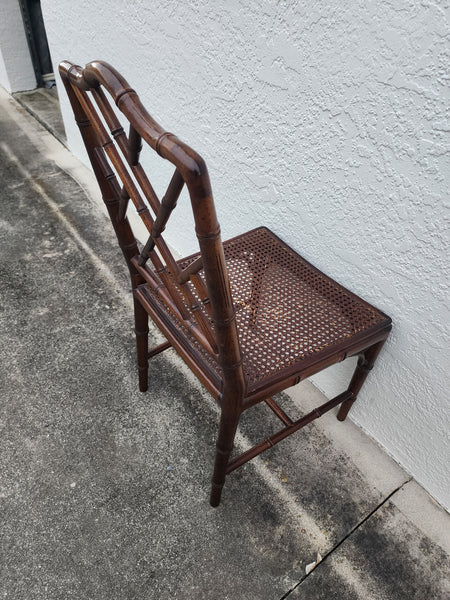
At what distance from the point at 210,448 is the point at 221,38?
1.48 m

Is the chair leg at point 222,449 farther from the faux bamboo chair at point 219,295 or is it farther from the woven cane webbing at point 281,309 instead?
the woven cane webbing at point 281,309

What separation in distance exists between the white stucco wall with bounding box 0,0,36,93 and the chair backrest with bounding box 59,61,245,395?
3.87 meters

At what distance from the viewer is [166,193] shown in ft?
2.32

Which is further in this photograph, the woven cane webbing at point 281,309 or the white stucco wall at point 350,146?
the woven cane webbing at point 281,309

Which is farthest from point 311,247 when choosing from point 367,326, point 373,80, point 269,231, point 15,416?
point 15,416

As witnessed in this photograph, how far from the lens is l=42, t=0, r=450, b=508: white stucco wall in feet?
3.35

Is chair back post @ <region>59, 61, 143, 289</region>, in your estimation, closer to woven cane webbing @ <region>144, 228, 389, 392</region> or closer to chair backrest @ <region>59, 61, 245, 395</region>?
chair backrest @ <region>59, 61, 245, 395</region>

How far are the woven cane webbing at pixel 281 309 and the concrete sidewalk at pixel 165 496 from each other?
600 mm

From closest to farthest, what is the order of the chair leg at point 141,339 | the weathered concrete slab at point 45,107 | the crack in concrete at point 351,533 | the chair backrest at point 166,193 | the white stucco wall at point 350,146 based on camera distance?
the chair backrest at point 166,193 → the white stucco wall at point 350,146 → the crack in concrete at point 351,533 → the chair leg at point 141,339 → the weathered concrete slab at point 45,107

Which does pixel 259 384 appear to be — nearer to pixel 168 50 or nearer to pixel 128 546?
pixel 128 546

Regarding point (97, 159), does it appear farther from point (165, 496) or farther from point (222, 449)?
point (165, 496)

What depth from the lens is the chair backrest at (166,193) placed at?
61 centimetres

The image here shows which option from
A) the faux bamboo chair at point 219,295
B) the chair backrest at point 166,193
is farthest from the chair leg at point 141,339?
the chair backrest at point 166,193

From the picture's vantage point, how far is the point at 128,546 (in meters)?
1.32
